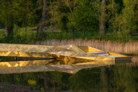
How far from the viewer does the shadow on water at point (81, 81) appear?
347 inches

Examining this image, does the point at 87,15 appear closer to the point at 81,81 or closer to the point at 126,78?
the point at 126,78

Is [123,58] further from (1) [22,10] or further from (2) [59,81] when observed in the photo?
(1) [22,10]

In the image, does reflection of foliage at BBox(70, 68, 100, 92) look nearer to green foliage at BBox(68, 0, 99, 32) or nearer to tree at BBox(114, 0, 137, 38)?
tree at BBox(114, 0, 137, 38)

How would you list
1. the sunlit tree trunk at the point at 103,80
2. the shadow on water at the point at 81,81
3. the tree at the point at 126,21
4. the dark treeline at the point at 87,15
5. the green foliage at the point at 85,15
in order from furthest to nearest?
1. the green foliage at the point at 85,15
2. the dark treeline at the point at 87,15
3. the tree at the point at 126,21
4. the shadow on water at the point at 81,81
5. the sunlit tree trunk at the point at 103,80

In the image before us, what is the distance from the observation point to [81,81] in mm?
10164

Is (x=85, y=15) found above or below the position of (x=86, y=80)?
above

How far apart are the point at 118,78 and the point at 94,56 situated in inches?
220

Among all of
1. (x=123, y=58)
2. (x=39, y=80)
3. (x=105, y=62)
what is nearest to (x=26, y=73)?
(x=39, y=80)

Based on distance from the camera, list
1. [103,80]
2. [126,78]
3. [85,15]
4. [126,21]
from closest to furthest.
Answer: [103,80], [126,78], [126,21], [85,15]

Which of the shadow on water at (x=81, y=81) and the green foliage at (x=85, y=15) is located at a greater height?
the green foliage at (x=85, y=15)

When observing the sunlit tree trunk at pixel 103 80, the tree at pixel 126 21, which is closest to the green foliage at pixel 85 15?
the tree at pixel 126 21

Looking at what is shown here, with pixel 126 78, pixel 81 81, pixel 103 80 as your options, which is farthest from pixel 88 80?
pixel 126 78

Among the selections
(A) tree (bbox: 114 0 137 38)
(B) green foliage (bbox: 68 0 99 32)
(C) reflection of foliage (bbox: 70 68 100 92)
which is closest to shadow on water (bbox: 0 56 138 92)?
(C) reflection of foliage (bbox: 70 68 100 92)

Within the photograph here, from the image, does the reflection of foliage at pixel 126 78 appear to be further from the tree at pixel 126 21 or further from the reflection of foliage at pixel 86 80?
the tree at pixel 126 21
